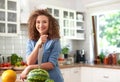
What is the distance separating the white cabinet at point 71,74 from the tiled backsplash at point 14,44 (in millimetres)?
835

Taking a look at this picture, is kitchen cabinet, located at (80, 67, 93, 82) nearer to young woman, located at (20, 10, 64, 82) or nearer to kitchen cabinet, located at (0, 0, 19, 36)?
kitchen cabinet, located at (0, 0, 19, 36)

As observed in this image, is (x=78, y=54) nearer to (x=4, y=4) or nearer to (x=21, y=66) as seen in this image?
(x=21, y=66)

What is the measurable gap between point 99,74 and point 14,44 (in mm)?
1633

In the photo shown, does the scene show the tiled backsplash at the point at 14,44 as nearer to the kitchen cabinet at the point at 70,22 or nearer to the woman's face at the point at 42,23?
the kitchen cabinet at the point at 70,22

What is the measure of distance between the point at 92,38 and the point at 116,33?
55 centimetres

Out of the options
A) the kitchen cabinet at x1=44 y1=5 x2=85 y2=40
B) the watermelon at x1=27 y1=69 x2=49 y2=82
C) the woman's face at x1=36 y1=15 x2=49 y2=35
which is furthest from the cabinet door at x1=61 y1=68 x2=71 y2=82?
the watermelon at x1=27 y1=69 x2=49 y2=82

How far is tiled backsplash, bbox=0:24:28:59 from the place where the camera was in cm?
361

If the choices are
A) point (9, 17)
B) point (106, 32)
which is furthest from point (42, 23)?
point (106, 32)

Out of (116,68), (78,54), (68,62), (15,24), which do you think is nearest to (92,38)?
(78,54)

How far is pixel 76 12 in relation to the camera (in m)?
4.48

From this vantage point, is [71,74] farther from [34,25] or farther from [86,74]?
[34,25]

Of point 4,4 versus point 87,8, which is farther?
point 87,8

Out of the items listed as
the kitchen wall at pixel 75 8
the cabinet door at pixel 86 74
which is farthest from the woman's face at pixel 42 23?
the cabinet door at pixel 86 74

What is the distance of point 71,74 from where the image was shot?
3957 mm
